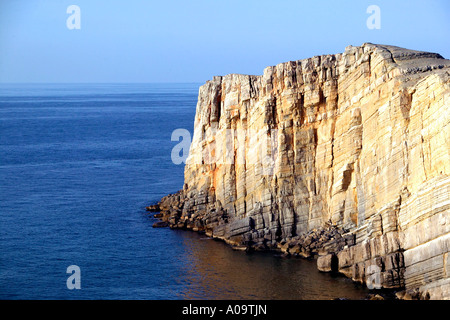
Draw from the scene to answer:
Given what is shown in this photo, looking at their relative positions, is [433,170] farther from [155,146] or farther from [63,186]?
[155,146]

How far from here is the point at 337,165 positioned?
71000mm

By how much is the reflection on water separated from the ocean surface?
7 cm

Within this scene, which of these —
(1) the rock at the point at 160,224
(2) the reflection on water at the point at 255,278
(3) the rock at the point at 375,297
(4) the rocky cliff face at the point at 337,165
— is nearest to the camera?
(3) the rock at the point at 375,297

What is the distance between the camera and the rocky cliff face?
188 ft

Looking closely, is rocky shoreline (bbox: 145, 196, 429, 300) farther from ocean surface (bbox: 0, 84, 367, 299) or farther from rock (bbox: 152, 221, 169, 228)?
rock (bbox: 152, 221, 169, 228)

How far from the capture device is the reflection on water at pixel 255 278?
60094 millimetres

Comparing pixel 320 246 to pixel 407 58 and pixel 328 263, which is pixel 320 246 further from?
pixel 407 58

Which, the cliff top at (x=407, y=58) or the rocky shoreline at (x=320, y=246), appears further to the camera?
the cliff top at (x=407, y=58)

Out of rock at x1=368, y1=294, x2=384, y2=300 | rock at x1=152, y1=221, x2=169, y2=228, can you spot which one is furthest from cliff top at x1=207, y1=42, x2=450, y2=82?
rock at x1=152, y1=221, x2=169, y2=228

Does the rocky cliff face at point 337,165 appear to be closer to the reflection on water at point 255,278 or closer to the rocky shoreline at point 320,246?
the rocky shoreline at point 320,246

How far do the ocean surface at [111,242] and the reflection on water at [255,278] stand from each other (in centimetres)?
7

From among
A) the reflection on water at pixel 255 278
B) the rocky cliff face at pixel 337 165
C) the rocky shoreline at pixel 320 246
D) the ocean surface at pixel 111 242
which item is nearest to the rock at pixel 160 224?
the ocean surface at pixel 111 242

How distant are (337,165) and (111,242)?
67.5 feet
